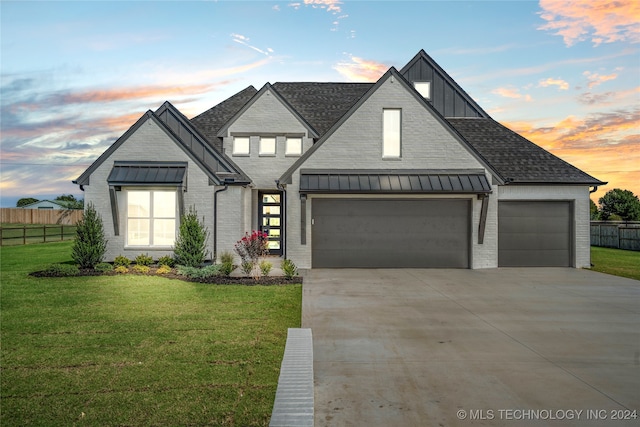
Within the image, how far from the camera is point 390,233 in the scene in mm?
17000

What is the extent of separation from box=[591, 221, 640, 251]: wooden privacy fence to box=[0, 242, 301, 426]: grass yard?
24.6m

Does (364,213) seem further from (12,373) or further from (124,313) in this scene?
(12,373)

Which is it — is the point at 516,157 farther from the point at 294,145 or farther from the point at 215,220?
the point at 215,220

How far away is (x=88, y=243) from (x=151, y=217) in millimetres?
2331

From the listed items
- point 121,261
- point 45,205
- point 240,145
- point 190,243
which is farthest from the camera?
point 45,205

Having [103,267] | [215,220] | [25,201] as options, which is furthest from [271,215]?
[25,201]

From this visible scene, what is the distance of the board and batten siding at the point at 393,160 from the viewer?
16.8 metres

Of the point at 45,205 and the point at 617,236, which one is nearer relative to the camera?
the point at 617,236

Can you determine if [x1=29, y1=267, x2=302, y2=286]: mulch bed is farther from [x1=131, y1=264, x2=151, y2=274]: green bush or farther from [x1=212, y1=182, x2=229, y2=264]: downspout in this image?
[x1=212, y1=182, x2=229, y2=264]: downspout

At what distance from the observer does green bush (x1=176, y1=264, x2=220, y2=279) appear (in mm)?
14031

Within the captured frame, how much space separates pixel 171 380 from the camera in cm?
556

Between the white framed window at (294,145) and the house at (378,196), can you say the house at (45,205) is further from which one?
the white framed window at (294,145)

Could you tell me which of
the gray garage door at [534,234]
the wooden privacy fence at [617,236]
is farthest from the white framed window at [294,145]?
the wooden privacy fence at [617,236]

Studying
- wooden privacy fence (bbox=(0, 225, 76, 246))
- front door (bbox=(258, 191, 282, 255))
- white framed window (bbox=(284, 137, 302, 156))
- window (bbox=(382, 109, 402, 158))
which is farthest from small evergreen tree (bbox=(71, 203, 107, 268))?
wooden privacy fence (bbox=(0, 225, 76, 246))
